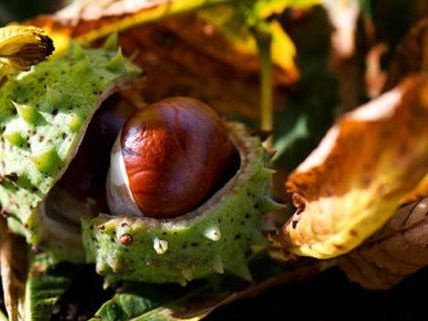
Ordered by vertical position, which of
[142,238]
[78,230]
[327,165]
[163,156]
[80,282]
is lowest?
[80,282]

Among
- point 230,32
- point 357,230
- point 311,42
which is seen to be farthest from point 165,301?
point 311,42

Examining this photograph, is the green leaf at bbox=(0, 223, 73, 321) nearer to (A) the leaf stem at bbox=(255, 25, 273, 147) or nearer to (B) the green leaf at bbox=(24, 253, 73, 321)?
(B) the green leaf at bbox=(24, 253, 73, 321)

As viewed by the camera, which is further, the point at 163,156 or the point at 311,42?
the point at 311,42

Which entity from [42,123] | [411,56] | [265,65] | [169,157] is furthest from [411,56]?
[42,123]

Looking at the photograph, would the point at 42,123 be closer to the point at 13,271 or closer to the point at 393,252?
the point at 13,271

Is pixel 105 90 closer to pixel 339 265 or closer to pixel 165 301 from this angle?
pixel 165 301

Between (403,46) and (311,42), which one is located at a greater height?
(403,46)

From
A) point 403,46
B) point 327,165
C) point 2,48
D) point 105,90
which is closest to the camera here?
A: point 327,165

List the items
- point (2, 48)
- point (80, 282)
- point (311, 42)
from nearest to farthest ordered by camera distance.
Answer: point (2, 48) → point (80, 282) → point (311, 42)
